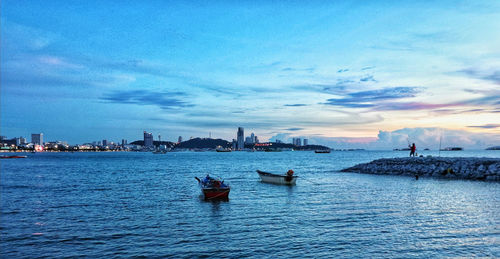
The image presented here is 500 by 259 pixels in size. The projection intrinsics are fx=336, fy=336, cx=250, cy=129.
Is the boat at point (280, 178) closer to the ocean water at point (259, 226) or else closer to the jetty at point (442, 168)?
the ocean water at point (259, 226)

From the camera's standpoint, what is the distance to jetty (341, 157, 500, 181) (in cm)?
4681

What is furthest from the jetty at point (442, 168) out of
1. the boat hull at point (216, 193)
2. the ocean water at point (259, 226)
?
the boat hull at point (216, 193)

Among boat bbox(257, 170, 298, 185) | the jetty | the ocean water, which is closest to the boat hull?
the ocean water

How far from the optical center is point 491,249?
1486 centimetres

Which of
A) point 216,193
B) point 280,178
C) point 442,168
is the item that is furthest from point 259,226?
point 442,168

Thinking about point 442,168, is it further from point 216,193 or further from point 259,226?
point 259,226

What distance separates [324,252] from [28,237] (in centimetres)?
A: 1575

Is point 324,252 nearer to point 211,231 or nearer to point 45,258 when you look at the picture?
point 211,231

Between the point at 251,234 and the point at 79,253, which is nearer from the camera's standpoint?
the point at 79,253

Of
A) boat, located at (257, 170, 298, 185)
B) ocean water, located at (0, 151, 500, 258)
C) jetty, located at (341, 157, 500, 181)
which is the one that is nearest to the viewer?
ocean water, located at (0, 151, 500, 258)

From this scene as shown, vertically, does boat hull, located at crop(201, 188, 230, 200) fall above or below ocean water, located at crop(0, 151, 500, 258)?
above

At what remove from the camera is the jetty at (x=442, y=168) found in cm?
4681

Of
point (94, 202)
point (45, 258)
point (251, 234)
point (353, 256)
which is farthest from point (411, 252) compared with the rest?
point (94, 202)

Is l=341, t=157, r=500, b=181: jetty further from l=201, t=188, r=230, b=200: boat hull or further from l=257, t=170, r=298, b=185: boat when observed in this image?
l=201, t=188, r=230, b=200: boat hull
